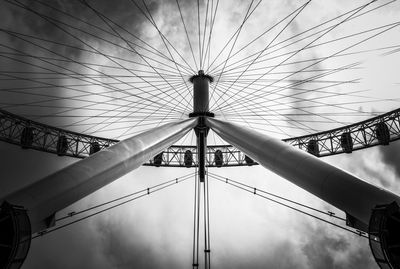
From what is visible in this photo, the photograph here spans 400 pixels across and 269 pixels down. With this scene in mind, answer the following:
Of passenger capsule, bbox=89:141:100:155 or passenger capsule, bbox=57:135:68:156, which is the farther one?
passenger capsule, bbox=89:141:100:155

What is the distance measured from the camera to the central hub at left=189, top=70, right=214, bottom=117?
62.0 ft

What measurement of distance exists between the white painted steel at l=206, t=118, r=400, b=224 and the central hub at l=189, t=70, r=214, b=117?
7462 millimetres

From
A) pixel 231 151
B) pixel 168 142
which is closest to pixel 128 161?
pixel 168 142

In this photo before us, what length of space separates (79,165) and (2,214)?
8.16 ft

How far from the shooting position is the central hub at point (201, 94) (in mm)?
18909

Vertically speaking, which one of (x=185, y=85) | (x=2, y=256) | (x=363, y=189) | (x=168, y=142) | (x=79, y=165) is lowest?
(x=2, y=256)

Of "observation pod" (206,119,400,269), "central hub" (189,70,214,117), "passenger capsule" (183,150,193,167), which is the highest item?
"central hub" (189,70,214,117)

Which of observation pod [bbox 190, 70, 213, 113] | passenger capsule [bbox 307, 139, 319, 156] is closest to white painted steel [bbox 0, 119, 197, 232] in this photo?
observation pod [bbox 190, 70, 213, 113]

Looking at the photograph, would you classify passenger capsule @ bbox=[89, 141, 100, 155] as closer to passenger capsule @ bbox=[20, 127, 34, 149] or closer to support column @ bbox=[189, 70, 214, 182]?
passenger capsule @ bbox=[20, 127, 34, 149]

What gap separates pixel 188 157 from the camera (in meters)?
30.1

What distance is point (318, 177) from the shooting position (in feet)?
25.7

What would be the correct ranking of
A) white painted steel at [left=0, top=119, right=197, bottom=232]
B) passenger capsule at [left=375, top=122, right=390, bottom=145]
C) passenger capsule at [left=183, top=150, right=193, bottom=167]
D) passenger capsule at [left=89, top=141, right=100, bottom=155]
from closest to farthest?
white painted steel at [left=0, top=119, right=197, bottom=232], passenger capsule at [left=375, top=122, right=390, bottom=145], passenger capsule at [left=89, top=141, right=100, bottom=155], passenger capsule at [left=183, top=150, right=193, bottom=167]

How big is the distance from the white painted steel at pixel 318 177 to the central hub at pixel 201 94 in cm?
A: 746

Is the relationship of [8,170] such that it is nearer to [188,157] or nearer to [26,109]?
[26,109]
